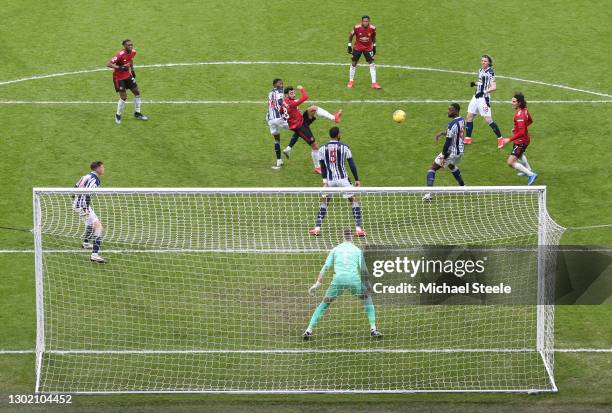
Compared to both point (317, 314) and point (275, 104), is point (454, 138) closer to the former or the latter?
point (275, 104)

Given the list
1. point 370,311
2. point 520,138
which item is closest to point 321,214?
point 370,311

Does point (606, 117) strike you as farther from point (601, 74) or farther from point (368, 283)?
point (368, 283)

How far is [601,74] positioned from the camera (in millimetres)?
30469

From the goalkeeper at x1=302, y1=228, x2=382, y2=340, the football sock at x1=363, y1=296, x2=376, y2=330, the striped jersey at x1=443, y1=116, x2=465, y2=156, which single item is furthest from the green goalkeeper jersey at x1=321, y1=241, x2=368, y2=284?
the striped jersey at x1=443, y1=116, x2=465, y2=156

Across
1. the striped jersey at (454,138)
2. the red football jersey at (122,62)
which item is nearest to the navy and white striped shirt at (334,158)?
the striped jersey at (454,138)

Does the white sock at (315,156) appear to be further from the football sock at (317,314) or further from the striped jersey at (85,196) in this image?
the football sock at (317,314)

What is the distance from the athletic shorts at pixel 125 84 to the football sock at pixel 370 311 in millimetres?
10543

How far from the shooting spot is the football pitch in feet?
80.2

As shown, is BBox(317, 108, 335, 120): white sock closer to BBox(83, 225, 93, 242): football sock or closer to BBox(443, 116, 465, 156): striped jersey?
BBox(443, 116, 465, 156): striped jersey

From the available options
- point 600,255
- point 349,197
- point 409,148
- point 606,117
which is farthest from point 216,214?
point 606,117

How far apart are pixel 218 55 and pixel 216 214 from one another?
8.47m

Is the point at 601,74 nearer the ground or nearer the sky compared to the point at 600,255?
nearer the sky

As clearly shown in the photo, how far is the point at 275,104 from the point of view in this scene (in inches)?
1040

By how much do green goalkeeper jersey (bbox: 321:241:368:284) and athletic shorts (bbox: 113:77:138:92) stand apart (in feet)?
34.0
